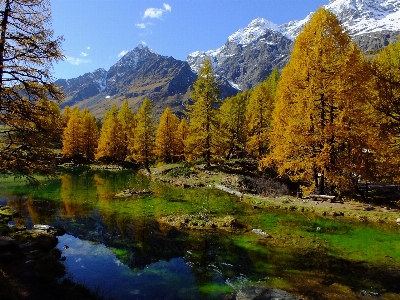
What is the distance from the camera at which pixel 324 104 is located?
70.1 ft

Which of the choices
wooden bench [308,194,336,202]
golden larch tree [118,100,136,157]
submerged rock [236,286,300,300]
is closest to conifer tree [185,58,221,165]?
wooden bench [308,194,336,202]

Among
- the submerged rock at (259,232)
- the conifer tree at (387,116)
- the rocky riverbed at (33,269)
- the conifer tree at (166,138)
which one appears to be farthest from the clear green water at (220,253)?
the conifer tree at (166,138)

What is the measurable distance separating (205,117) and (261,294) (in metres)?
35.9

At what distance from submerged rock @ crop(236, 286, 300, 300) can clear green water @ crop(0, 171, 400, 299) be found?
28.1 inches

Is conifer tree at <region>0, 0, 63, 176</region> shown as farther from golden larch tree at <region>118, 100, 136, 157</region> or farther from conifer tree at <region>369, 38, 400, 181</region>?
golden larch tree at <region>118, 100, 136, 157</region>

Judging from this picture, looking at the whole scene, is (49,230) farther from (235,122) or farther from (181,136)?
(181,136)

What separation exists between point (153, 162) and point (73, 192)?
3299 cm

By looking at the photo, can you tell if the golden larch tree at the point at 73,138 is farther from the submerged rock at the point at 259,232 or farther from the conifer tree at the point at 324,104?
the submerged rock at the point at 259,232

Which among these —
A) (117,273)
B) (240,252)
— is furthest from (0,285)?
(240,252)

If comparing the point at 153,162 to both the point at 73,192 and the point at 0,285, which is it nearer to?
the point at 73,192

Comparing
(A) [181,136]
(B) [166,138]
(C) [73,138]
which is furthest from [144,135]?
(C) [73,138]

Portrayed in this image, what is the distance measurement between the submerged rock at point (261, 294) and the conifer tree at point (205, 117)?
3402 cm

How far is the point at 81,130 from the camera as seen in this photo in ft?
215

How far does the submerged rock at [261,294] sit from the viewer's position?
356 inches
